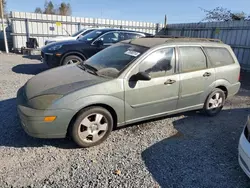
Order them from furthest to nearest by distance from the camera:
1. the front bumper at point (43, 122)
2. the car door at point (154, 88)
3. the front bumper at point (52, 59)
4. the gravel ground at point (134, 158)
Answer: the front bumper at point (52, 59) → the car door at point (154, 88) → the front bumper at point (43, 122) → the gravel ground at point (134, 158)

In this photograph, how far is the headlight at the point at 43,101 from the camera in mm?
2632

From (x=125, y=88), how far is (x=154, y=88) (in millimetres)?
545

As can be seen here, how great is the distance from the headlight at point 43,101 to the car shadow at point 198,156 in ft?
4.98

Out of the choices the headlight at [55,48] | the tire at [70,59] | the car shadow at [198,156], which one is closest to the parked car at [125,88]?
the car shadow at [198,156]

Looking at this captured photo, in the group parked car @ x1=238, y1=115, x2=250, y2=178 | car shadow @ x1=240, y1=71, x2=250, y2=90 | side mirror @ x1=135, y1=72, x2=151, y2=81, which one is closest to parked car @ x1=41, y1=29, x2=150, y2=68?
side mirror @ x1=135, y1=72, x2=151, y2=81

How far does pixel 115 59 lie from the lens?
358 cm

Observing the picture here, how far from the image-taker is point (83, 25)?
534 inches

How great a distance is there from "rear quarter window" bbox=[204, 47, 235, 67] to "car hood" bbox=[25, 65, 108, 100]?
236cm

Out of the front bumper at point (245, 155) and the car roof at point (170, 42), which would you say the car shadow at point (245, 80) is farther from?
the front bumper at point (245, 155)

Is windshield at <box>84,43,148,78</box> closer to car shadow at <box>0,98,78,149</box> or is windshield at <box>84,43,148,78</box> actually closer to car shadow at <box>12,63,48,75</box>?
car shadow at <box>0,98,78,149</box>

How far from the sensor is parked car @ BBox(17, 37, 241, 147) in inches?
107

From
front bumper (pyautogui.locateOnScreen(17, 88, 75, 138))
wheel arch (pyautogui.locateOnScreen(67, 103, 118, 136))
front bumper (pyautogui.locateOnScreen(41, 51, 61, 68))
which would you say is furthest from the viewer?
front bumper (pyautogui.locateOnScreen(41, 51, 61, 68))

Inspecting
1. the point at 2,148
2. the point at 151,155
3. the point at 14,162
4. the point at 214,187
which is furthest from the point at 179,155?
the point at 2,148

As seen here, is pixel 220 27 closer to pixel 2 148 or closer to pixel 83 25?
pixel 83 25
